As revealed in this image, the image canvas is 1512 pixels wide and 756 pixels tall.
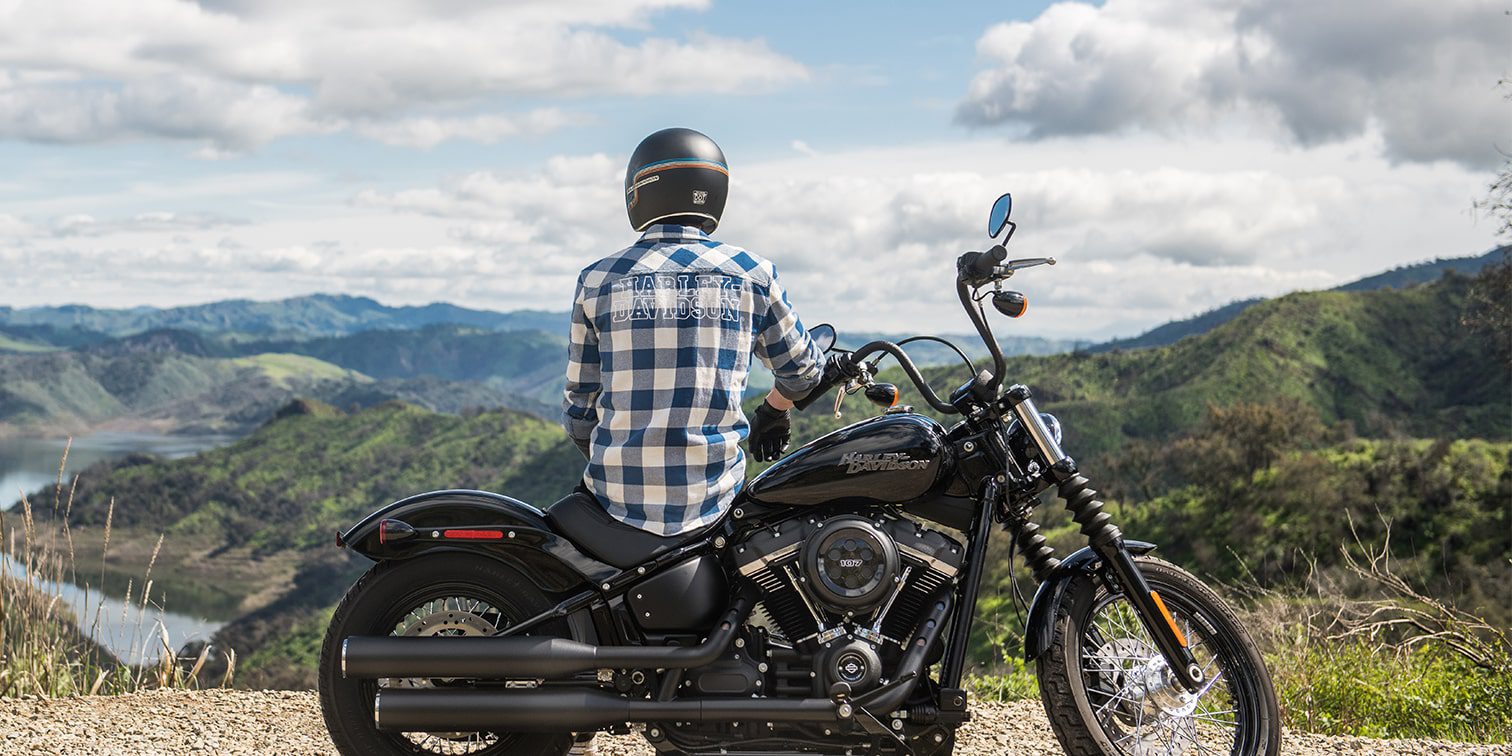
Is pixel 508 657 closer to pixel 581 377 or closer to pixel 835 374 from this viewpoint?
pixel 581 377

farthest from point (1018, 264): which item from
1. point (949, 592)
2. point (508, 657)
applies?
point (508, 657)

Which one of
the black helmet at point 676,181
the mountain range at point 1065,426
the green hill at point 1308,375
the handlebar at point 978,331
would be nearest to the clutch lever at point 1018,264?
the handlebar at point 978,331

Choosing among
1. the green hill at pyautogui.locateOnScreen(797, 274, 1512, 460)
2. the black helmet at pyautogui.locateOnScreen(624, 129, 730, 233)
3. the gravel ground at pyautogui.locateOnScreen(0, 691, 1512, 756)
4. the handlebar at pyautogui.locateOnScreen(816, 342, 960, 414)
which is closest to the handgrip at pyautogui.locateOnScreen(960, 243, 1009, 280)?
the handlebar at pyautogui.locateOnScreen(816, 342, 960, 414)

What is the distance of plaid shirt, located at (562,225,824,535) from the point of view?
13.3ft

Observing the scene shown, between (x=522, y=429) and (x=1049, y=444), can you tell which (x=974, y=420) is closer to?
(x=1049, y=444)

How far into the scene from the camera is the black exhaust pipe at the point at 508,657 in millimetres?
4102

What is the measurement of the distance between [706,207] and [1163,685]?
2.41 m

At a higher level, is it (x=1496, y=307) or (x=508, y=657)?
(x=1496, y=307)

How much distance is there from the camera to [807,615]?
421cm

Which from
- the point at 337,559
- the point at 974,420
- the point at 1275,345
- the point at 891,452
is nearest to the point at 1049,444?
the point at 974,420

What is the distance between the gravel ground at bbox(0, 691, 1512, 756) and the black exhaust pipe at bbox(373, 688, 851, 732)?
1.28 meters

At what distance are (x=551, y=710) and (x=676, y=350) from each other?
1.31 meters

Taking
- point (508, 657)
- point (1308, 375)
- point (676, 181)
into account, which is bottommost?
point (1308, 375)

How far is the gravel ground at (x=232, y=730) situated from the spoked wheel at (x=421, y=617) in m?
1.19
